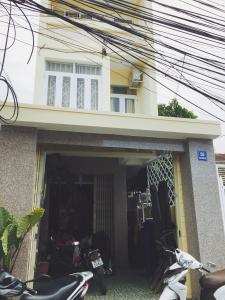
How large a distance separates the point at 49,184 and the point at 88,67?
3.62m

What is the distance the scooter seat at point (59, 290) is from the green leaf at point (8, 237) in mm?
1208

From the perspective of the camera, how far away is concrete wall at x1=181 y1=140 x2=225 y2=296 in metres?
4.91

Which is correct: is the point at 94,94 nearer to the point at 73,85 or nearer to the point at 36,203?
the point at 73,85

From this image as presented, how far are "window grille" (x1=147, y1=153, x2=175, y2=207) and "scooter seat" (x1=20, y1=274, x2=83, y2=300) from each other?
3.28m

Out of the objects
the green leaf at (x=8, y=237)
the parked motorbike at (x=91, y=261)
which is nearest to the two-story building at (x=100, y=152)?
the green leaf at (x=8, y=237)

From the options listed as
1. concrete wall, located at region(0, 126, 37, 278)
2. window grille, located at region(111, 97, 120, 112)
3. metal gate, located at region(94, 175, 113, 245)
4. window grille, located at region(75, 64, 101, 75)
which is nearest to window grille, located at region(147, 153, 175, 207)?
metal gate, located at region(94, 175, 113, 245)

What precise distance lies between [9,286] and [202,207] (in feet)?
11.2

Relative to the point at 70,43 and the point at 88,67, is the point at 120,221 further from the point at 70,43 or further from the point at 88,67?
the point at 70,43

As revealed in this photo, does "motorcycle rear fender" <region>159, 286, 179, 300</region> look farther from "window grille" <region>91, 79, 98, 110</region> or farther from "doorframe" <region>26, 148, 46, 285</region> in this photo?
"window grille" <region>91, 79, 98, 110</region>

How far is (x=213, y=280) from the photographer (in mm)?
3424

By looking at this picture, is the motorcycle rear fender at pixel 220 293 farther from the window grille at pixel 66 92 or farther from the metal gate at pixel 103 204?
the window grille at pixel 66 92

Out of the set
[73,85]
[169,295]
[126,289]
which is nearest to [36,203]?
[126,289]

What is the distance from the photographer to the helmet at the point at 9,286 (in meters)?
2.74

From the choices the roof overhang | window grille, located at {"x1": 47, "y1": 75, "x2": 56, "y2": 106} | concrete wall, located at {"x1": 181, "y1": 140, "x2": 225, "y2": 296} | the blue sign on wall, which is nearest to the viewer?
the roof overhang
